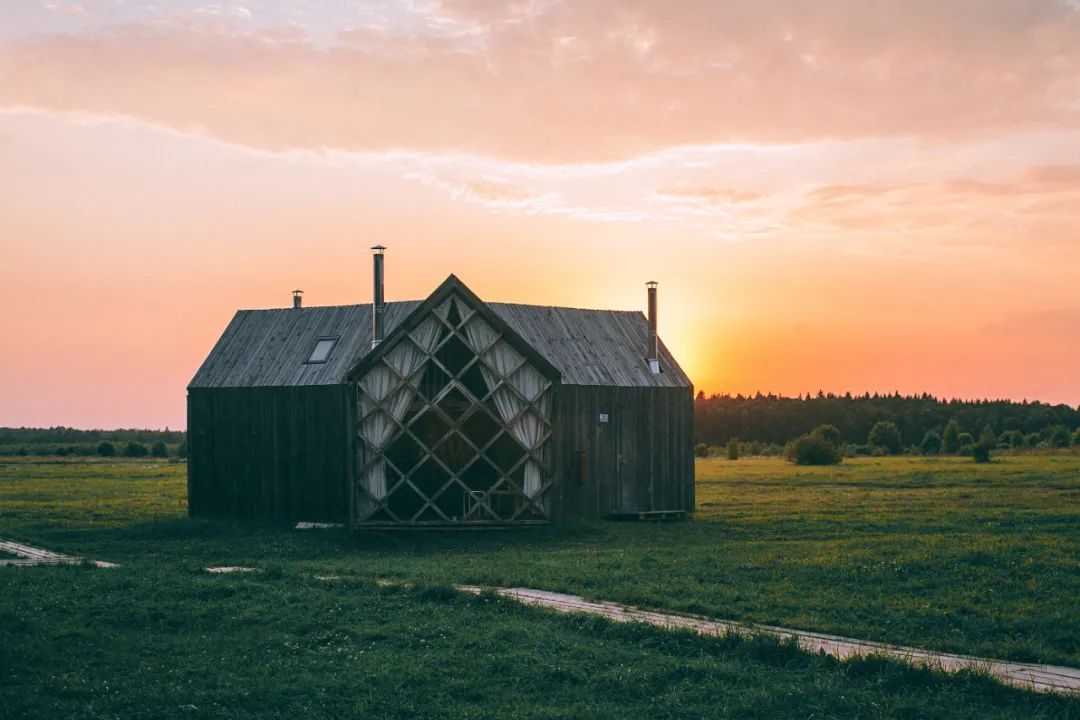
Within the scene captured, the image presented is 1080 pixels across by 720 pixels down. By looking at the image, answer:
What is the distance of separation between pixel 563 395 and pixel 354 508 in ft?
25.8

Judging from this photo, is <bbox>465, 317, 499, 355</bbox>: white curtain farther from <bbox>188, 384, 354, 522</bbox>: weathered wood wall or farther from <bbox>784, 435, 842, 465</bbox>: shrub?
<bbox>784, 435, 842, 465</bbox>: shrub

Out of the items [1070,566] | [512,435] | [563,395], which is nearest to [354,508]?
[512,435]

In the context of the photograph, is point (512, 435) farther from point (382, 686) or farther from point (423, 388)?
point (382, 686)

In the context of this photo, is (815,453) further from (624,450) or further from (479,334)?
(479,334)

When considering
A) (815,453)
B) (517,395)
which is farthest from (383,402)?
(815,453)

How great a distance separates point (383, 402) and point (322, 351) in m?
5.38

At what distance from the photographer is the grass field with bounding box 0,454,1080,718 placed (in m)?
14.1

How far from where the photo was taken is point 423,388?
3641 centimetres

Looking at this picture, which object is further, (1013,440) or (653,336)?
(1013,440)

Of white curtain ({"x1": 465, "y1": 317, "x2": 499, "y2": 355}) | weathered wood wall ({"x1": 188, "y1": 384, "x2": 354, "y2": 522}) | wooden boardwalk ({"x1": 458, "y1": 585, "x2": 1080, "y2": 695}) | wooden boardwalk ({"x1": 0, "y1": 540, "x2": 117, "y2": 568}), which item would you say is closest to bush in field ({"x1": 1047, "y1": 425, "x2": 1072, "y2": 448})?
white curtain ({"x1": 465, "y1": 317, "x2": 499, "y2": 355})

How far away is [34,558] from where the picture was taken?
28.4 metres

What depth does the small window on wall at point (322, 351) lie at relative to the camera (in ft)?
130

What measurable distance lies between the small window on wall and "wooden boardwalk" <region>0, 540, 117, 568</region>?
1104 cm

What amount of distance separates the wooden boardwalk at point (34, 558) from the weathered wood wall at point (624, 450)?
14.6m
